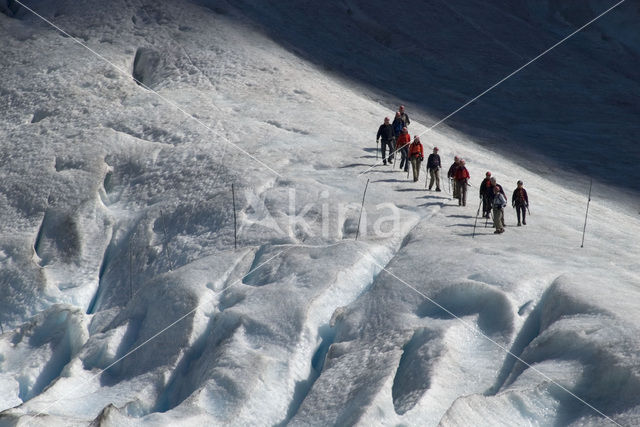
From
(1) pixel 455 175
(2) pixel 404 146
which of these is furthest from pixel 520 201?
(2) pixel 404 146

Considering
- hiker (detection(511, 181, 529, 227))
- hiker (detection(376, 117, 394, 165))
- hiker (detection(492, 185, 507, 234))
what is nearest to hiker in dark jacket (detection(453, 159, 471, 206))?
hiker (detection(511, 181, 529, 227))

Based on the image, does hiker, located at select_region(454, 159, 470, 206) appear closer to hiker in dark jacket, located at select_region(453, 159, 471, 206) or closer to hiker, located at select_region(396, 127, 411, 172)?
hiker in dark jacket, located at select_region(453, 159, 471, 206)

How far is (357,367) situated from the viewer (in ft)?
63.3

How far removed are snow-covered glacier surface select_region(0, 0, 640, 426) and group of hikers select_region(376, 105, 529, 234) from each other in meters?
0.60

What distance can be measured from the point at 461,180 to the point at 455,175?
10.8 inches

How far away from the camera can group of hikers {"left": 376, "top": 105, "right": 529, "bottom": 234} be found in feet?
82.1

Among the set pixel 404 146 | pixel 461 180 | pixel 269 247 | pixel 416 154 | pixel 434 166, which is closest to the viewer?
pixel 269 247

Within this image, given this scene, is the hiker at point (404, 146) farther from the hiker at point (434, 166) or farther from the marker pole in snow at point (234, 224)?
the marker pole in snow at point (234, 224)

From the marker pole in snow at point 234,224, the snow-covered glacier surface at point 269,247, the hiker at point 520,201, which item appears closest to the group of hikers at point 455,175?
the hiker at point 520,201

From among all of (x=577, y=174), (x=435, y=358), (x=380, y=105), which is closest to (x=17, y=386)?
(x=435, y=358)

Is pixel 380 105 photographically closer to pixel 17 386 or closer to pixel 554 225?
pixel 554 225

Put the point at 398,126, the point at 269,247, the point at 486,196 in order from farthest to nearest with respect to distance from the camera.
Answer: the point at 398,126, the point at 486,196, the point at 269,247

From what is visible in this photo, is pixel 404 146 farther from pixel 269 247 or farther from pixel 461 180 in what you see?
pixel 269 247

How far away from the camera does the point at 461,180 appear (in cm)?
2711
